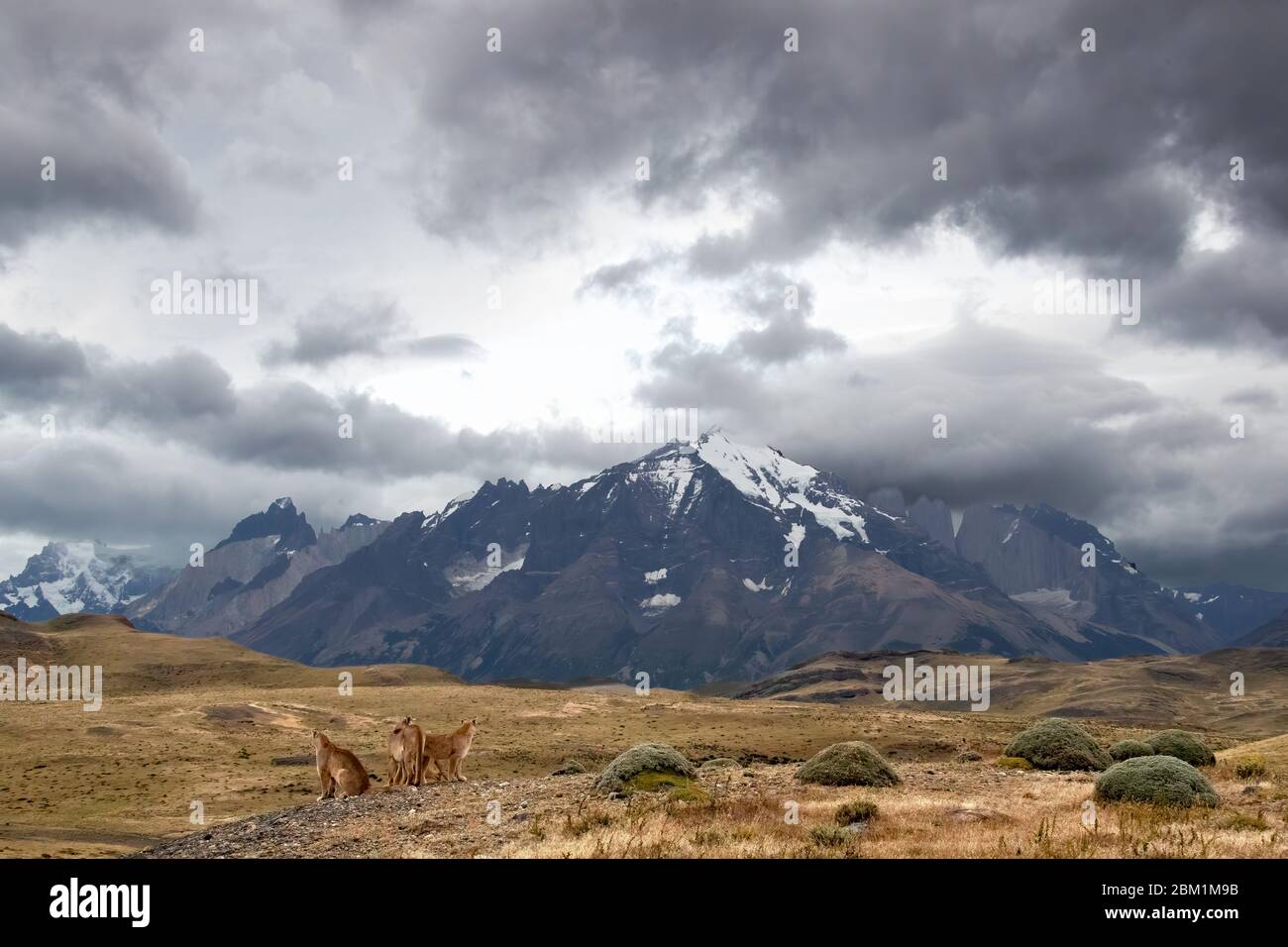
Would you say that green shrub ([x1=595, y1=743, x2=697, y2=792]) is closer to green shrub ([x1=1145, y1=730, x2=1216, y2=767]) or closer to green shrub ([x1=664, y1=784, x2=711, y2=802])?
green shrub ([x1=664, y1=784, x2=711, y2=802])

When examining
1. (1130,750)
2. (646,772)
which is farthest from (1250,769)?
(646,772)

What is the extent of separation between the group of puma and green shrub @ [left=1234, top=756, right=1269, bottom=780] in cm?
2444

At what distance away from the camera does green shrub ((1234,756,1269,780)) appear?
30.5 meters

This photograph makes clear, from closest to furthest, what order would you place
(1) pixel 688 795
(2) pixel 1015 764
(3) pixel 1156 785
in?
1. (3) pixel 1156 785
2. (1) pixel 688 795
3. (2) pixel 1015 764

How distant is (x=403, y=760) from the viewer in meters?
29.7

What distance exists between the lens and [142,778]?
5791 centimetres

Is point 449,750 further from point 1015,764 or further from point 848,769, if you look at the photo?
point 1015,764

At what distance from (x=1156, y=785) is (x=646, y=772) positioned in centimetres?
1335

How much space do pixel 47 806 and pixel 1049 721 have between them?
159 feet

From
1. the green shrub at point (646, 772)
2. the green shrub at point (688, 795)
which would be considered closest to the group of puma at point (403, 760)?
the green shrub at point (646, 772)

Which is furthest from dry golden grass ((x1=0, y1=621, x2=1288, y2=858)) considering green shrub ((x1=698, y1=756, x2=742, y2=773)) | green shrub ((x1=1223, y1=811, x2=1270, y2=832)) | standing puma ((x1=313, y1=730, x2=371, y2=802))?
standing puma ((x1=313, y1=730, x2=371, y2=802))

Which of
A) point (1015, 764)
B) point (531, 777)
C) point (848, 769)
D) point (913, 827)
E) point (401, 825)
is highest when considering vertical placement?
point (913, 827)
